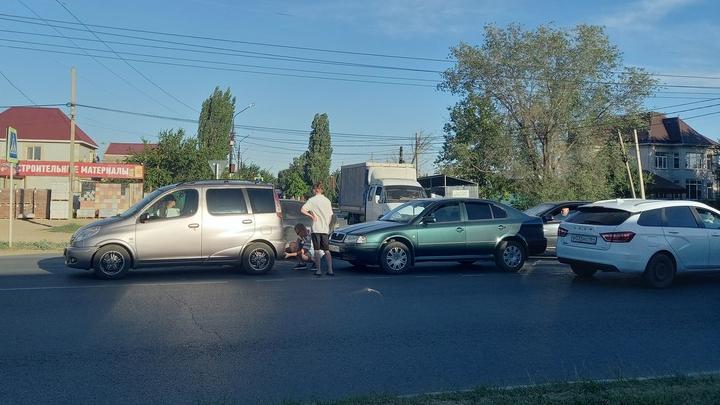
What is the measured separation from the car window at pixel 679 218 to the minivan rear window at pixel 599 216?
846mm

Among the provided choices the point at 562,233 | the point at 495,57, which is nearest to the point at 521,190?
the point at 495,57

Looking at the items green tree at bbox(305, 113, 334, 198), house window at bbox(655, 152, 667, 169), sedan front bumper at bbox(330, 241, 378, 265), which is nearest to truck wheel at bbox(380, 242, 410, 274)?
sedan front bumper at bbox(330, 241, 378, 265)

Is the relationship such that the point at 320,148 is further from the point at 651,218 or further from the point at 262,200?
the point at 651,218

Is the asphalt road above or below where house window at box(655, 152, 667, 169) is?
below

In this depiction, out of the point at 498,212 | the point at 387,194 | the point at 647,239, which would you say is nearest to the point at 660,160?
the point at 387,194

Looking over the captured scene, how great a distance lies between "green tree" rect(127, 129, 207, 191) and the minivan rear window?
27.0 m

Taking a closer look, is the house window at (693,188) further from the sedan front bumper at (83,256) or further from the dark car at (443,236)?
the sedan front bumper at (83,256)

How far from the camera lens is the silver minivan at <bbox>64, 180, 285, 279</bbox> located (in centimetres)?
1186

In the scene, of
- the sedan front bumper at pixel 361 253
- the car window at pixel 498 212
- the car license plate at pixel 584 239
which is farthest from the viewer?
the car window at pixel 498 212

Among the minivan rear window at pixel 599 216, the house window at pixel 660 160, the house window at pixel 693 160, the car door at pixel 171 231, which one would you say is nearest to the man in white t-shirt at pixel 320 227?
the car door at pixel 171 231

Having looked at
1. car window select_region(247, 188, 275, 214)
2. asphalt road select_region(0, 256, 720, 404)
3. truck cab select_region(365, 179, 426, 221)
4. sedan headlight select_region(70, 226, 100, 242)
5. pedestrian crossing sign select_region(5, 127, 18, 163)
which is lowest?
asphalt road select_region(0, 256, 720, 404)

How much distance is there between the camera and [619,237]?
462 inches

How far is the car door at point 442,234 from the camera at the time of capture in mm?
13648

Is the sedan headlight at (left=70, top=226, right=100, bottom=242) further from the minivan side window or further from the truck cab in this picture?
the truck cab
